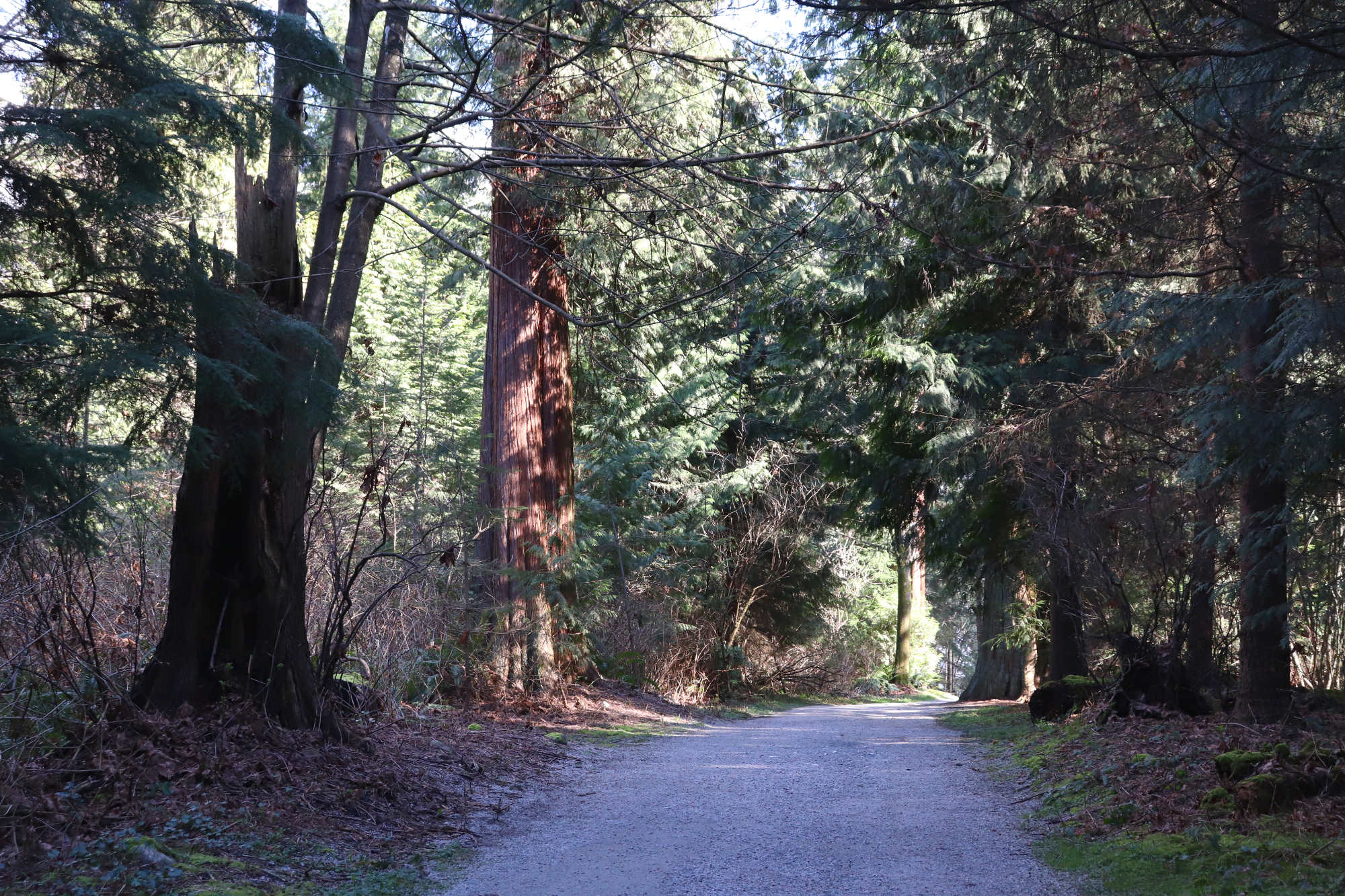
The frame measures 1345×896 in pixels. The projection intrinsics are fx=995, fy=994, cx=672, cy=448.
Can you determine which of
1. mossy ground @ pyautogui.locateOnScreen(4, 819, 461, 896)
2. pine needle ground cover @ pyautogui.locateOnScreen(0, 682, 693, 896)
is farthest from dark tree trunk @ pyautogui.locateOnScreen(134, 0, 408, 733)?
mossy ground @ pyautogui.locateOnScreen(4, 819, 461, 896)

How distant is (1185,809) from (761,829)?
2.59 meters

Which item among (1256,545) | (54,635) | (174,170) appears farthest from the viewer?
(1256,545)

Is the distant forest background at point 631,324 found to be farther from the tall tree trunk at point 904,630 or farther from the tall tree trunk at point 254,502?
the tall tree trunk at point 904,630

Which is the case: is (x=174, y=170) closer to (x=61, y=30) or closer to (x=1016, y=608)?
(x=61, y=30)

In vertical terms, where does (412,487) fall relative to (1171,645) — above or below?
above

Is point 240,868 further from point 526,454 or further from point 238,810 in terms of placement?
point 526,454

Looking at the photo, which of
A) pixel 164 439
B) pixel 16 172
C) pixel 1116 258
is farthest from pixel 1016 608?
pixel 16 172

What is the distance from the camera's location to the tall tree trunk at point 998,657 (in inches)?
615

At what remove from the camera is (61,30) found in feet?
18.0

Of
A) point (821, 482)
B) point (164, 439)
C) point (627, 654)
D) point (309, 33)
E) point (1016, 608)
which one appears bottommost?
point (627, 654)

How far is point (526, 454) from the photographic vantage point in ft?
42.0

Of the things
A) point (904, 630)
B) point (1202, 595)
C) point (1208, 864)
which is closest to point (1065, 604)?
point (1202, 595)

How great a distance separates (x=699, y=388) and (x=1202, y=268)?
31.2 feet

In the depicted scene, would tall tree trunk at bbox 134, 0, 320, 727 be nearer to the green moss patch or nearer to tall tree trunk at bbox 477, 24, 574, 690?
tall tree trunk at bbox 477, 24, 574, 690
